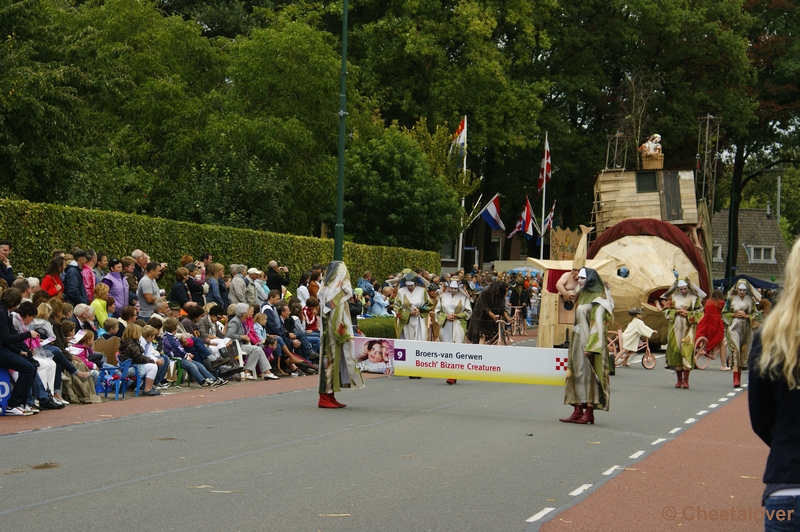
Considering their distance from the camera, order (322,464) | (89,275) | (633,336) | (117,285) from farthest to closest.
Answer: (633,336) < (117,285) < (89,275) < (322,464)

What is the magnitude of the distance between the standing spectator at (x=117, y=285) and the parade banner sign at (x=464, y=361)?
4408mm

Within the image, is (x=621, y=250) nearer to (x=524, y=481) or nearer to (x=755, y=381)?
(x=524, y=481)

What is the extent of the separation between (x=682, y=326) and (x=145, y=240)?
1053 centimetres

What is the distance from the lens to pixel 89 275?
58.2 feet

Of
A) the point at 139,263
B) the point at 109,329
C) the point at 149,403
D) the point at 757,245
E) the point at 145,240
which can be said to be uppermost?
the point at 757,245

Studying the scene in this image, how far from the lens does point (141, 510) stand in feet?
26.1

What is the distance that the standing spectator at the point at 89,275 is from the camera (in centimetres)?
1762

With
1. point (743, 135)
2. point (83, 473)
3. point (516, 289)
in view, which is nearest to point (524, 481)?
point (83, 473)

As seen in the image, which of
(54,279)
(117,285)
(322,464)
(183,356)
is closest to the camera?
(322,464)

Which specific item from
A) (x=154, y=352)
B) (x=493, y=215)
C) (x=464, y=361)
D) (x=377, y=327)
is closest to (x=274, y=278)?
(x=377, y=327)

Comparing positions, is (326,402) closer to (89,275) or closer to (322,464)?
(89,275)

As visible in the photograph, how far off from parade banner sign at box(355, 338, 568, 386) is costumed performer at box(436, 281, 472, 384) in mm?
5368

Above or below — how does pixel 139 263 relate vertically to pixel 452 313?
above

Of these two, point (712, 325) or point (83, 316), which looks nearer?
point (83, 316)
